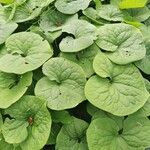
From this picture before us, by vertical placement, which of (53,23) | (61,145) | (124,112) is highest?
(53,23)

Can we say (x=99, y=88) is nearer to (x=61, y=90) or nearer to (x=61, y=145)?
(x=61, y=90)

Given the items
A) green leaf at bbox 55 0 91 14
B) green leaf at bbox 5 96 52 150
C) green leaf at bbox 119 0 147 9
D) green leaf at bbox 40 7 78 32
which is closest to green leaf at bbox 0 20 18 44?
green leaf at bbox 40 7 78 32

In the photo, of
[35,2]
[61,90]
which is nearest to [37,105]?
[61,90]

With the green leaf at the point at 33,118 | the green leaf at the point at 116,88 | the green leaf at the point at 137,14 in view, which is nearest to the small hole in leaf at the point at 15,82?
the green leaf at the point at 33,118

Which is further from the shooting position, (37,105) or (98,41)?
(98,41)

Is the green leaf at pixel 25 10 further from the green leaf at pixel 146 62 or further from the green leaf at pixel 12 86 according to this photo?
the green leaf at pixel 146 62

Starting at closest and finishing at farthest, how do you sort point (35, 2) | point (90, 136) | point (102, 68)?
point (90, 136) → point (102, 68) → point (35, 2)

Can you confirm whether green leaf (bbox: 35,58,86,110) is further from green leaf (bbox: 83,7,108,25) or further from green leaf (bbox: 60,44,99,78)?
green leaf (bbox: 83,7,108,25)

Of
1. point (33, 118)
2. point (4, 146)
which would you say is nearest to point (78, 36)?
point (33, 118)
